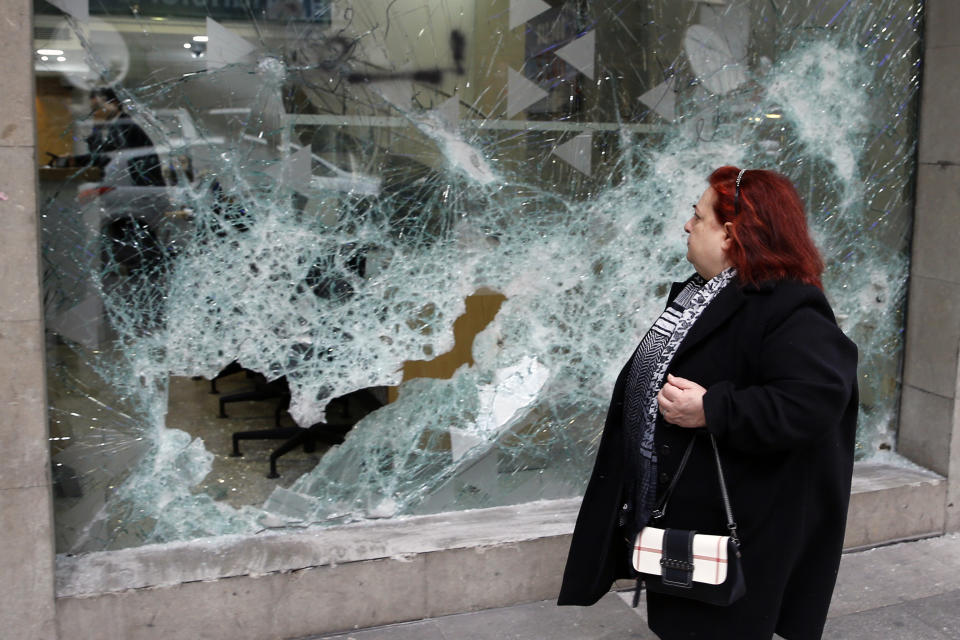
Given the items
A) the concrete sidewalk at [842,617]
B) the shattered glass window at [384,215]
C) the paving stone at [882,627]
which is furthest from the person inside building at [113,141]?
the paving stone at [882,627]

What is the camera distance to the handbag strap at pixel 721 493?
8.02 ft

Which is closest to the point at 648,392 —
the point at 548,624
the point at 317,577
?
the point at 548,624

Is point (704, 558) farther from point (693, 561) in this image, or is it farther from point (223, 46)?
point (223, 46)

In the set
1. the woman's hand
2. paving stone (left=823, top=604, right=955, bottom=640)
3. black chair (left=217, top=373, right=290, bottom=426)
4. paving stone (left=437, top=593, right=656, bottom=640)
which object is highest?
the woman's hand

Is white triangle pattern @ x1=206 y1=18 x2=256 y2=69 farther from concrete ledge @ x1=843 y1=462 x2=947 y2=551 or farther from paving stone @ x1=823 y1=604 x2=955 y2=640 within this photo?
concrete ledge @ x1=843 y1=462 x2=947 y2=551

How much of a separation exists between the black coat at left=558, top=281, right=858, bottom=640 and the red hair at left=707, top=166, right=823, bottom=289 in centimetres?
5

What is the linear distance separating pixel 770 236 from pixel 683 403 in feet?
1.65

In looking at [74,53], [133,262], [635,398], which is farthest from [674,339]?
[74,53]

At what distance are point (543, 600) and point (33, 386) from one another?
2189 millimetres

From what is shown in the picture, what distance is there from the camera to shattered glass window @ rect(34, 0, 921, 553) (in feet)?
11.5

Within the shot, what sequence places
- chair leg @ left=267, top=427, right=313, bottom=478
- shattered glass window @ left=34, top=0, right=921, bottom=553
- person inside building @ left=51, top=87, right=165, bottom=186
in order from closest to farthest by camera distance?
person inside building @ left=51, top=87, right=165, bottom=186 < shattered glass window @ left=34, top=0, right=921, bottom=553 < chair leg @ left=267, top=427, right=313, bottom=478

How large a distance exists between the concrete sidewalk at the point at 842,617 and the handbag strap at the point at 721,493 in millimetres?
1390

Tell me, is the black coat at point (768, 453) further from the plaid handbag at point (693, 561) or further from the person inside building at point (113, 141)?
the person inside building at point (113, 141)

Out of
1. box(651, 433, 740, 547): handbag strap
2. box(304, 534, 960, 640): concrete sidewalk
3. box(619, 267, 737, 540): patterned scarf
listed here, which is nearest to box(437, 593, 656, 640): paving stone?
box(304, 534, 960, 640): concrete sidewalk
